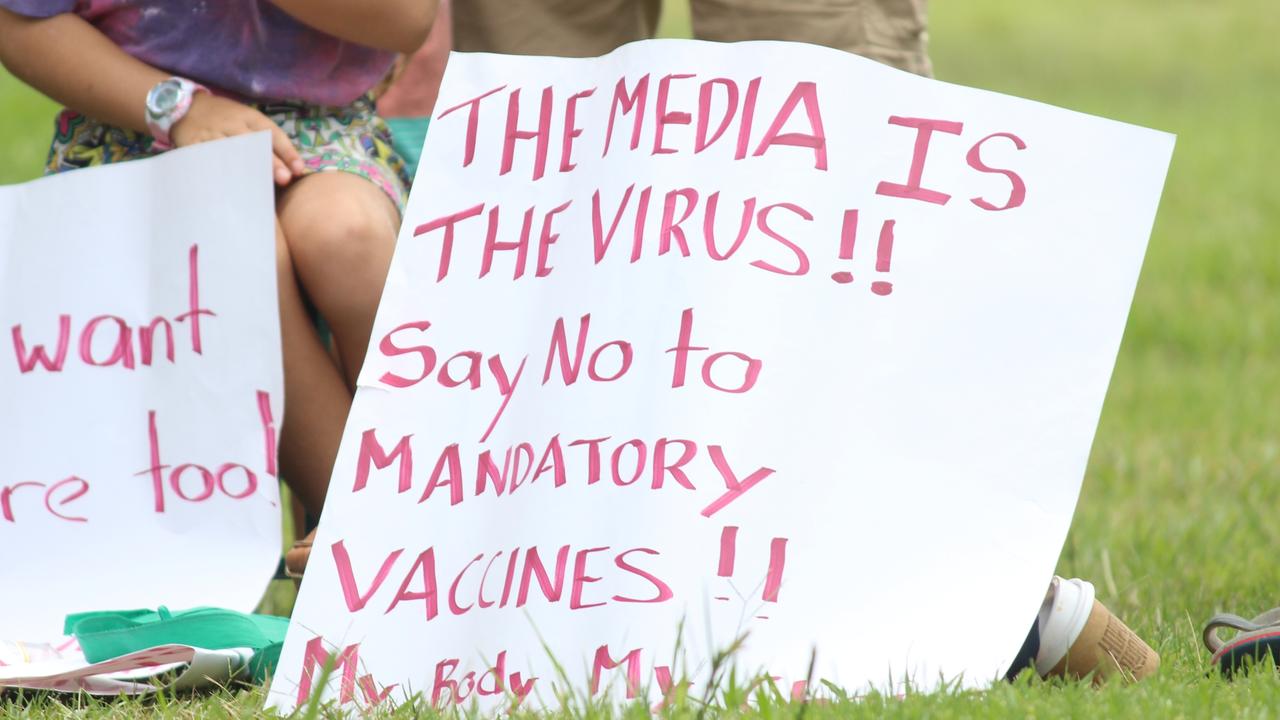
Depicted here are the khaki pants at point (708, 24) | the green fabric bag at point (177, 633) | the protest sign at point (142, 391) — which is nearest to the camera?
the green fabric bag at point (177, 633)

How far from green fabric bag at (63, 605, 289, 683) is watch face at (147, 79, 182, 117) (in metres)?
0.76

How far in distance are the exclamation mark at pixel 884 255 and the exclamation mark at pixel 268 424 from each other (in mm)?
948

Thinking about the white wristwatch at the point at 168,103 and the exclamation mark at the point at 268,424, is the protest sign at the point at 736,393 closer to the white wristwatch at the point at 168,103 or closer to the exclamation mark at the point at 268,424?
the exclamation mark at the point at 268,424

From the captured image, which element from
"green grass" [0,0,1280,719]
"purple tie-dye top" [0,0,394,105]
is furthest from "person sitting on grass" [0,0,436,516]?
"green grass" [0,0,1280,719]

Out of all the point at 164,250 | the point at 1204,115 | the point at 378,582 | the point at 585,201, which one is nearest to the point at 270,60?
the point at 164,250

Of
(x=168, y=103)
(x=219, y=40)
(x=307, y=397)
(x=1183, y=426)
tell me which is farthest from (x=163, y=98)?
(x=1183, y=426)

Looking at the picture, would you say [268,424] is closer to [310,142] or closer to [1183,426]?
[310,142]

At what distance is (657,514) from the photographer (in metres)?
1.79

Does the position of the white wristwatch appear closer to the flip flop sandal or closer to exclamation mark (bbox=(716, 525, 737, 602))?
exclamation mark (bbox=(716, 525, 737, 602))

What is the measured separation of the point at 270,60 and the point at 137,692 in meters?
1.01

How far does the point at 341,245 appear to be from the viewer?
233 cm

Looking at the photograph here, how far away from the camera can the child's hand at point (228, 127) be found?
236 cm

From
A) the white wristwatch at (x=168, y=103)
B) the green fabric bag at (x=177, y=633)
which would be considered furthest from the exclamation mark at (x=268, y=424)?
the white wristwatch at (x=168, y=103)

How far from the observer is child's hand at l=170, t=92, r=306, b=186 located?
236cm
